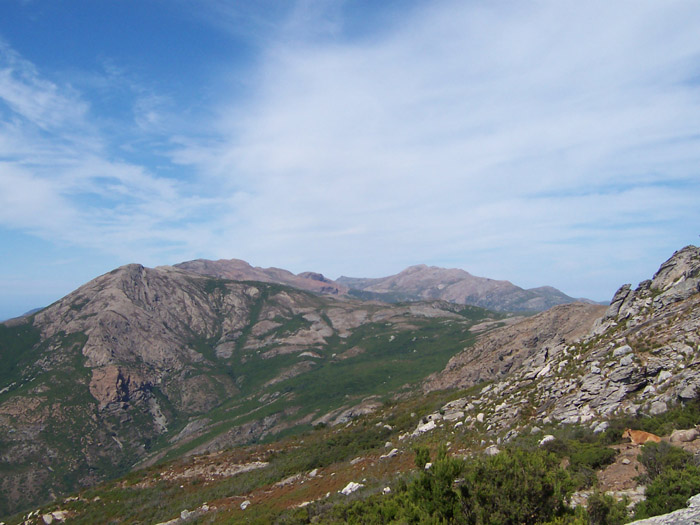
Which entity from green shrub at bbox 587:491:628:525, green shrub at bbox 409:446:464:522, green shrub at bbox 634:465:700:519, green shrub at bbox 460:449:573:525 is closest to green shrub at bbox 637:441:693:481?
green shrub at bbox 634:465:700:519

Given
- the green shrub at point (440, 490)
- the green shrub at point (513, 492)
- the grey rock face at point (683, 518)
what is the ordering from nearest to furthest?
the grey rock face at point (683, 518), the green shrub at point (513, 492), the green shrub at point (440, 490)

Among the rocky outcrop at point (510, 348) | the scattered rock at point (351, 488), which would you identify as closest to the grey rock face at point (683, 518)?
the scattered rock at point (351, 488)

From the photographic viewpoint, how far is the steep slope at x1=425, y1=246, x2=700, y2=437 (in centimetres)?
2728

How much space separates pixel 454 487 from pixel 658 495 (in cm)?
754

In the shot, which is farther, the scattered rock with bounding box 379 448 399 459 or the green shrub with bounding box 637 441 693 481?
the scattered rock with bounding box 379 448 399 459

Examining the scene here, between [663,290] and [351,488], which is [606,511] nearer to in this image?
[351,488]

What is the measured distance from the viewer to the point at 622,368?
30172 mm

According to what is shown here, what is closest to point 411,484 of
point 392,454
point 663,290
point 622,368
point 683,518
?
point 683,518

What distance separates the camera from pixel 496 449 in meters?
27.2

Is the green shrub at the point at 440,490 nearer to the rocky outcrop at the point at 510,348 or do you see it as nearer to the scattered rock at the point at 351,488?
the scattered rock at the point at 351,488

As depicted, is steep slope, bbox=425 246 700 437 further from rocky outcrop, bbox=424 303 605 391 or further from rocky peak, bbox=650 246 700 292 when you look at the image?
rocky outcrop, bbox=424 303 605 391

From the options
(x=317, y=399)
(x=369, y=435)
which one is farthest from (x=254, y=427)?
(x=369, y=435)

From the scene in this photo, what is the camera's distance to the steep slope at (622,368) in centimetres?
2728

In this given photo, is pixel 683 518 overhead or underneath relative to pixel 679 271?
underneath
